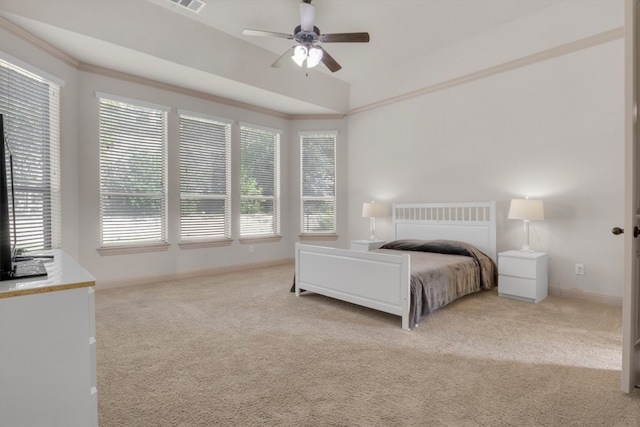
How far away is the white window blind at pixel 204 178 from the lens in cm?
495

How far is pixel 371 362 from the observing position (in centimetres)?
224

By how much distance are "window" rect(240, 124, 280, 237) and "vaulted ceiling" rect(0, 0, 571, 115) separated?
0.71m

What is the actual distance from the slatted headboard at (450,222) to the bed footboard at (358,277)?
197cm

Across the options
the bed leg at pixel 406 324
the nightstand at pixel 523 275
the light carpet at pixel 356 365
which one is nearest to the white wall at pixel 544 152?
the nightstand at pixel 523 275

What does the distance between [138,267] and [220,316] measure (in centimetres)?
199

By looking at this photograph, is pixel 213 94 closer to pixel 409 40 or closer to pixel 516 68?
pixel 409 40

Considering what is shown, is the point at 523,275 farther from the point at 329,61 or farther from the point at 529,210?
the point at 329,61

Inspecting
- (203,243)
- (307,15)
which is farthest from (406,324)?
(203,243)

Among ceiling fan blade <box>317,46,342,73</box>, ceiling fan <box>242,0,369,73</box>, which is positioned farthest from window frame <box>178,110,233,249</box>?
ceiling fan blade <box>317,46,342,73</box>

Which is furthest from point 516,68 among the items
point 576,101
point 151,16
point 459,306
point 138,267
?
point 138,267

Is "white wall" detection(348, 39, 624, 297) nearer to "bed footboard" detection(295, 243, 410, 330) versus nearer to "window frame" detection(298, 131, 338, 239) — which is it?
"window frame" detection(298, 131, 338, 239)

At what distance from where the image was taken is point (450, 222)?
4.64 metres

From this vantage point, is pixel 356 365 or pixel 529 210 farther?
pixel 529 210

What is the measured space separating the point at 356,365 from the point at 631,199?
1.82 m
